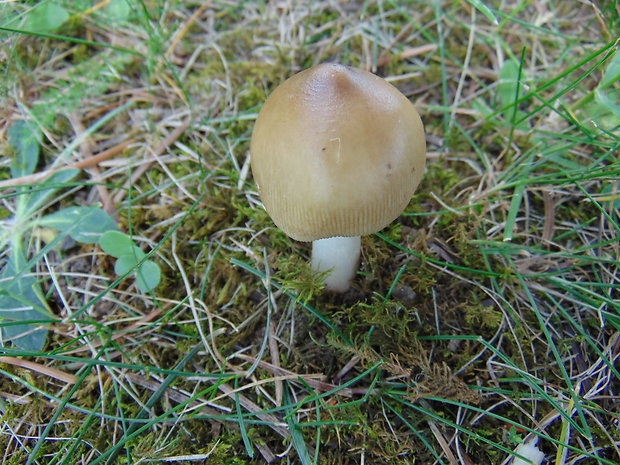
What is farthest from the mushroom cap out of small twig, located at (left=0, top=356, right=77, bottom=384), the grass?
small twig, located at (left=0, top=356, right=77, bottom=384)

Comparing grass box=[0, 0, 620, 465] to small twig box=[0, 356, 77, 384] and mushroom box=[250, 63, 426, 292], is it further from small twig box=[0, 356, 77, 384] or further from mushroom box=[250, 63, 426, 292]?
mushroom box=[250, 63, 426, 292]

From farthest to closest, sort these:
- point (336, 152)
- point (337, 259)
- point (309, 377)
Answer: point (337, 259)
point (309, 377)
point (336, 152)

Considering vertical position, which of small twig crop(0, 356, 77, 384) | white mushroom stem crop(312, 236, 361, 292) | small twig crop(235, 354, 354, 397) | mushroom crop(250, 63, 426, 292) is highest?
mushroom crop(250, 63, 426, 292)

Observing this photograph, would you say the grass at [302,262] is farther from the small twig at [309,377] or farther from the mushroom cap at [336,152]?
the mushroom cap at [336,152]

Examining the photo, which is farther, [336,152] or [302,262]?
[302,262]

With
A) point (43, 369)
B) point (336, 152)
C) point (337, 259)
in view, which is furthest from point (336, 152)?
point (43, 369)

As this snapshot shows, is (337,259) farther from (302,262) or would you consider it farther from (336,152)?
(336,152)
